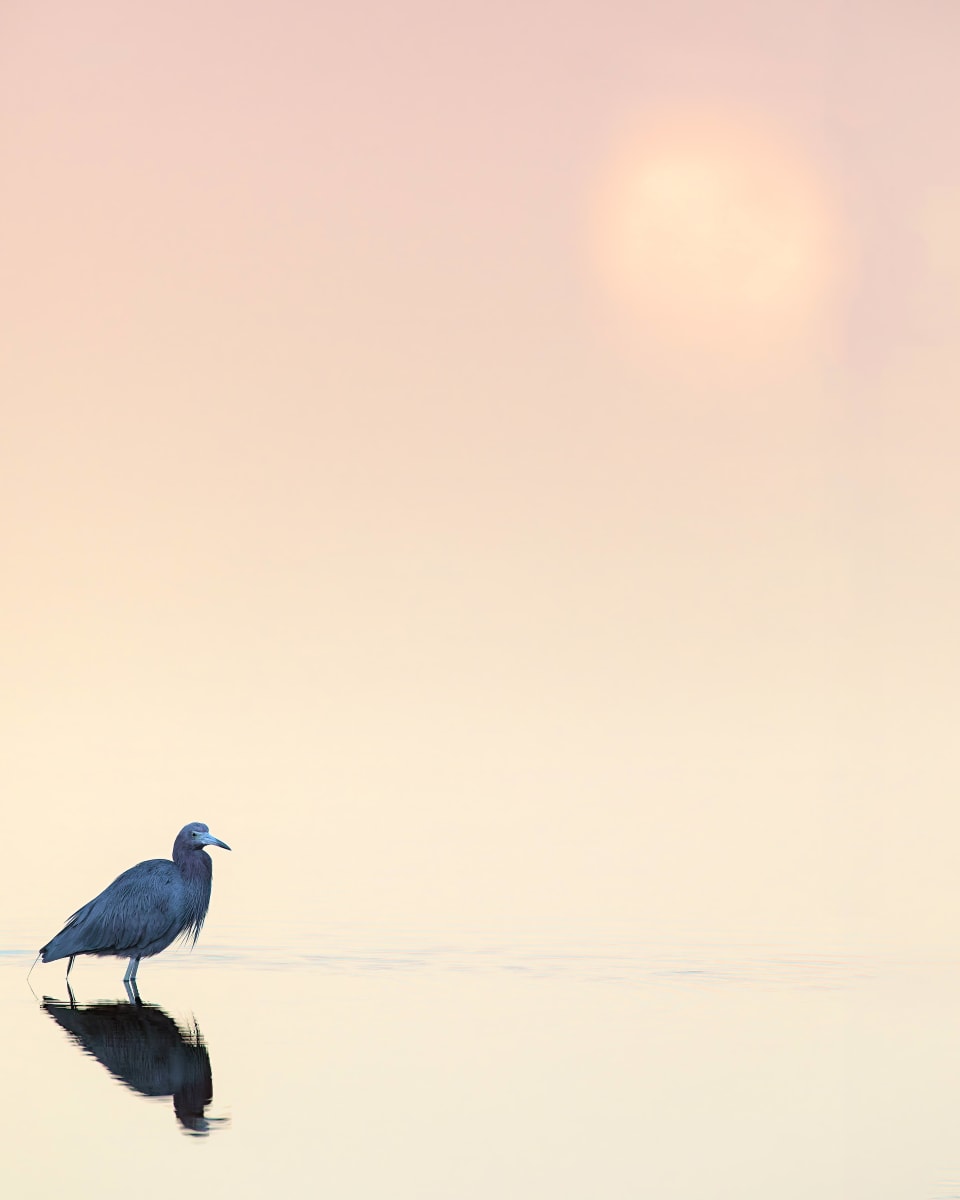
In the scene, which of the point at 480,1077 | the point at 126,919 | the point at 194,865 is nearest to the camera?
the point at 480,1077

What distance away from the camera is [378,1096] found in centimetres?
941

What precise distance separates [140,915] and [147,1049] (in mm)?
3325

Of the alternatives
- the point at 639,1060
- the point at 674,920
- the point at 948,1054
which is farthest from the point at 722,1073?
the point at 674,920

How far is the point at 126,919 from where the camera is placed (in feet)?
43.8

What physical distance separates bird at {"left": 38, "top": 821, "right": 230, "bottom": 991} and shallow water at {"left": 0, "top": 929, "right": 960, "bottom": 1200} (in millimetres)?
243

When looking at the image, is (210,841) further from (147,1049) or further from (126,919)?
(147,1049)

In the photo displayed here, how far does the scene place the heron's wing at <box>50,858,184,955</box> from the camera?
13281 mm

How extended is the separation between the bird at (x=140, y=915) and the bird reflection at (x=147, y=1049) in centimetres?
95

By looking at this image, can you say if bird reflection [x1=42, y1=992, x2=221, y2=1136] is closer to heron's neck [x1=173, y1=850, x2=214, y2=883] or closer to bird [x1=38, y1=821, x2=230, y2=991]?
bird [x1=38, y1=821, x2=230, y2=991]

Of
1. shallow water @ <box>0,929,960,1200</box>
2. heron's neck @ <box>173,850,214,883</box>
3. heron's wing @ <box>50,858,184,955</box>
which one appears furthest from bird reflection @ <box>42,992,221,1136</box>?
heron's neck @ <box>173,850,214,883</box>

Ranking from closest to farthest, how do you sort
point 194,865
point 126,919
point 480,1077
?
point 480,1077 → point 126,919 → point 194,865

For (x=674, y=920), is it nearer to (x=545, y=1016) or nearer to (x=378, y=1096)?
(x=545, y=1016)

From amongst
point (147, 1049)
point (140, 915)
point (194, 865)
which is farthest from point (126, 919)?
point (147, 1049)

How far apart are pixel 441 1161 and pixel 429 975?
531 centimetres
